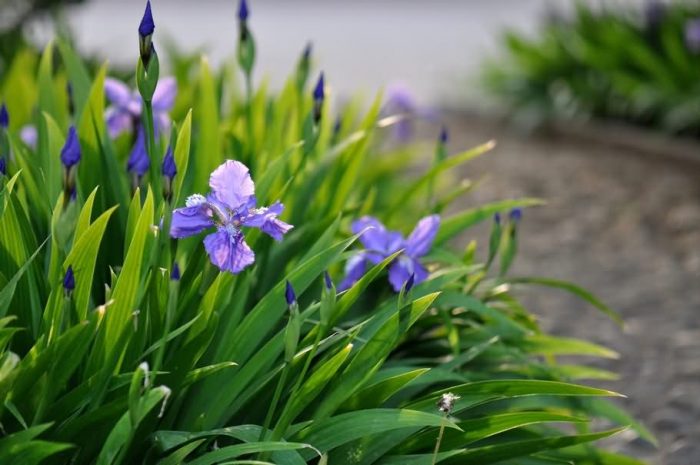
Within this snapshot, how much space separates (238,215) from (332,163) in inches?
38.8

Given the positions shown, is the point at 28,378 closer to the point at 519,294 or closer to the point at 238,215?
the point at 238,215

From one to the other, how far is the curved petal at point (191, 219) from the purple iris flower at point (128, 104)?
1.10 metres

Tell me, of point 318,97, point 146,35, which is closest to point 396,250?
point 318,97

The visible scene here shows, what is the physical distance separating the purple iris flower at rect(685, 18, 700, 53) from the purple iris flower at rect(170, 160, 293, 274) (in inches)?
153

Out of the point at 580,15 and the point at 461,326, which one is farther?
the point at 580,15

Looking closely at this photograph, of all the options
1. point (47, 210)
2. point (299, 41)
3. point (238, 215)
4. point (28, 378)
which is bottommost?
point (28, 378)

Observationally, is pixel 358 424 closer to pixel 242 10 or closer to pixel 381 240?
pixel 381 240

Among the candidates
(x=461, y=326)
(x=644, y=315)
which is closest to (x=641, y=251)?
(x=644, y=315)

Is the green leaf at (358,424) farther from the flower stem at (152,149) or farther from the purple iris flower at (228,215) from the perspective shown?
the flower stem at (152,149)

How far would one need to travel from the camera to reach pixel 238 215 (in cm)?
179

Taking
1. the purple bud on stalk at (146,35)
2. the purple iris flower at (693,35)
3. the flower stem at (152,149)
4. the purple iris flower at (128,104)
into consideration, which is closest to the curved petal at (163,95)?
the purple iris flower at (128,104)

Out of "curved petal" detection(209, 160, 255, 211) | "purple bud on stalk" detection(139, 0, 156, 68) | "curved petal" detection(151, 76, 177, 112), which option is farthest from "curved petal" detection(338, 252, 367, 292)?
"curved petal" detection(151, 76, 177, 112)

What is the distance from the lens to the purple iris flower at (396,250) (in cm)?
235

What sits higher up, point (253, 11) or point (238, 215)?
point (253, 11)
